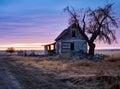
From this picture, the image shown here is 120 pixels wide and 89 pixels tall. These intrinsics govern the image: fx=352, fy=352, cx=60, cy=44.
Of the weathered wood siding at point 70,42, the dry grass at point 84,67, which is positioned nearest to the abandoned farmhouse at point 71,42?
the weathered wood siding at point 70,42

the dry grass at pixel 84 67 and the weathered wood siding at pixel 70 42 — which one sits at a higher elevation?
the weathered wood siding at pixel 70 42

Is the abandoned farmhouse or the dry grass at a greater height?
the abandoned farmhouse

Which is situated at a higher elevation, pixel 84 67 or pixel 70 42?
pixel 70 42

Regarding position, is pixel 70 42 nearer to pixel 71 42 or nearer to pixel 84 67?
pixel 71 42

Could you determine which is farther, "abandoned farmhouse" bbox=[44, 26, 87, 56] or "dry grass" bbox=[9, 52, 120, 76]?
"abandoned farmhouse" bbox=[44, 26, 87, 56]

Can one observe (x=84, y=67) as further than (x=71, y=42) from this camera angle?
No

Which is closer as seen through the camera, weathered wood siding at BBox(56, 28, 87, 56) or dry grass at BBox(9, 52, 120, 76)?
dry grass at BBox(9, 52, 120, 76)

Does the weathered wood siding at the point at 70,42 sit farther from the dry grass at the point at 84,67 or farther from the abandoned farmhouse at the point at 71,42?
the dry grass at the point at 84,67

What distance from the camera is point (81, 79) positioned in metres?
20.1

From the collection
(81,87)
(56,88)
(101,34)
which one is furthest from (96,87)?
(101,34)

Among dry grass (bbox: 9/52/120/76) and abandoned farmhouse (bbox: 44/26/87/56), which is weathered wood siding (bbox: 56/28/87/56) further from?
dry grass (bbox: 9/52/120/76)

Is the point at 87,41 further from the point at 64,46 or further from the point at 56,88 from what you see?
the point at 56,88

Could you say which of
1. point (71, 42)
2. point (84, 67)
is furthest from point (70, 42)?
point (84, 67)

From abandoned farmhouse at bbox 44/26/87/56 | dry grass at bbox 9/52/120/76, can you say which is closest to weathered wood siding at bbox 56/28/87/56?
abandoned farmhouse at bbox 44/26/87/56
